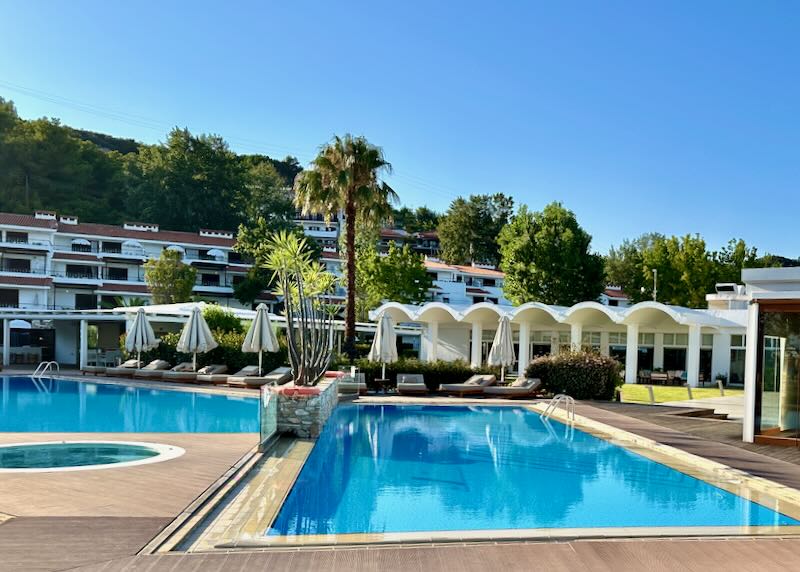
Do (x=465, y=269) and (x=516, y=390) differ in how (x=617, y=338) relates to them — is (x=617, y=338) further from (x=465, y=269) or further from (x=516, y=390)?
(x=465, y=269)

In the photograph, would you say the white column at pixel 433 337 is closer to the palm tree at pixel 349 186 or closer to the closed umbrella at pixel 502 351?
the palm tree at pixel 349 186

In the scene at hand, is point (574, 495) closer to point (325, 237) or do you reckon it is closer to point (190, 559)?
point (190, 559)

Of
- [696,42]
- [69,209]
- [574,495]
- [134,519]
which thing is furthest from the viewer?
[69,209]

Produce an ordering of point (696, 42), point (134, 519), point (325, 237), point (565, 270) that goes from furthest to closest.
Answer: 1. point (325, 237)
2. point (565, 270)
3. point (696, 42)
4. point (134, 519)

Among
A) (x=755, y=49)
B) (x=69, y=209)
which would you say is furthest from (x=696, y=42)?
(x=69, y=209)

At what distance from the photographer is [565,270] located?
46281 millimetres

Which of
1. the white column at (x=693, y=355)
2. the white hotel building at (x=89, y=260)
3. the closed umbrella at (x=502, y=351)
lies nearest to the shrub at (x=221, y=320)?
the closed umbrella at (x=502, y=351)

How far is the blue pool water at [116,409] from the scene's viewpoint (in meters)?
16.1

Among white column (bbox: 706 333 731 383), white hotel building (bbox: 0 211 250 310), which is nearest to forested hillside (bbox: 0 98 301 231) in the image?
white hotel building (bbox: 0 211 250 310)

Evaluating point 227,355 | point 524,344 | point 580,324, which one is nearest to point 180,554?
point 227,355

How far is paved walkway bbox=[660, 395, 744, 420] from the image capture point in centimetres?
2034

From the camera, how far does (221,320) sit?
31.5m

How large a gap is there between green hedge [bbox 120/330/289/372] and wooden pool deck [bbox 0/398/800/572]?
692 inches

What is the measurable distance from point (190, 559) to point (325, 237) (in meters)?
71.4
